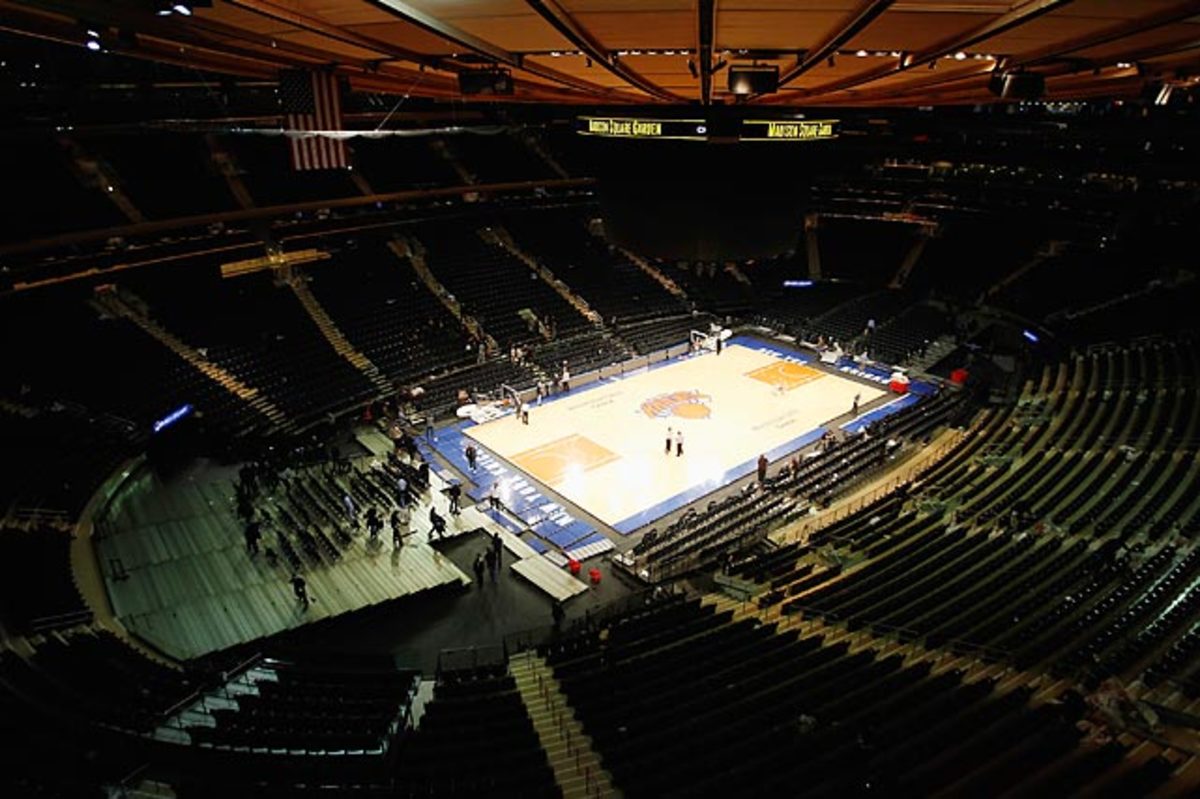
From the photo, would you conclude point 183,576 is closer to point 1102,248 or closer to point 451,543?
point 451,543

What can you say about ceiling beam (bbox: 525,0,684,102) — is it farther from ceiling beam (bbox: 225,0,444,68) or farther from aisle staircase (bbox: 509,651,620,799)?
aisle staircase (bbox: 509,651,620,799)

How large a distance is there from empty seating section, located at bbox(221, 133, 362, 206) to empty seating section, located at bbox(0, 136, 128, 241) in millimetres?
5597

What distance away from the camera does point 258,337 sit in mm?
27016


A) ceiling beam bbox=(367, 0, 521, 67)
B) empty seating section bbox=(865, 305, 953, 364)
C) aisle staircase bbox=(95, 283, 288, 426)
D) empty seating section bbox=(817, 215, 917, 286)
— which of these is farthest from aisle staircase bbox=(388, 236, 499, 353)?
ceiling beam bbox=(367, 0, 521, 67)

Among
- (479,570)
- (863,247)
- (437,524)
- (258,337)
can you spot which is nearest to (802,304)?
(863,247)

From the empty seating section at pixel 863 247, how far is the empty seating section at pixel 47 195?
32.5 m

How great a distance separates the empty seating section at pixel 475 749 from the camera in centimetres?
934

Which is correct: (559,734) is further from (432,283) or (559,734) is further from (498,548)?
(432,283)

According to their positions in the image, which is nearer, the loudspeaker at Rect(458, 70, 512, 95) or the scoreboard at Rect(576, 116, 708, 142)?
the loudspeaker at Rect(458, 70, 512, 95)

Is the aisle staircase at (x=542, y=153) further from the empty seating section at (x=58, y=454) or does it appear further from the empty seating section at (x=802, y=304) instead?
the empty seating section at (x=58, y=454)

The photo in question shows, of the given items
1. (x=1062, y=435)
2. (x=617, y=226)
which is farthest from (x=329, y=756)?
(x=1062, y=435)

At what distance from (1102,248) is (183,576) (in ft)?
121

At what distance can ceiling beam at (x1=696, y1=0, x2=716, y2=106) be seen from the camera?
422 centimetres

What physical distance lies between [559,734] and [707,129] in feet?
27.6
